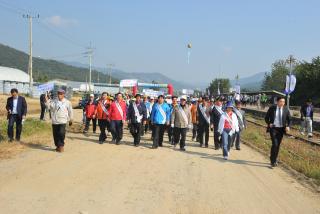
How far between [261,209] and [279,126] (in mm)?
4916

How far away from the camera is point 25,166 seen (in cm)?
991

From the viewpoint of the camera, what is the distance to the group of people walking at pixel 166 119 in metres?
12.0

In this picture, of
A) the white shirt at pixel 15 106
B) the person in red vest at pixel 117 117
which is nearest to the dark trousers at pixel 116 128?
the person in red vest at pixel 117 117

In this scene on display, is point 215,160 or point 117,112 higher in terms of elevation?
point 117,112

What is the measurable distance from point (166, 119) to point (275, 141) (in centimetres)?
428

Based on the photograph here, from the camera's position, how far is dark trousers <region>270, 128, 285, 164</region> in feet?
38.6

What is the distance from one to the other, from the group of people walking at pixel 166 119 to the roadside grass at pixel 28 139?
0.56 meters

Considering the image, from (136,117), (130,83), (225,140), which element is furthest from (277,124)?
(130,83)

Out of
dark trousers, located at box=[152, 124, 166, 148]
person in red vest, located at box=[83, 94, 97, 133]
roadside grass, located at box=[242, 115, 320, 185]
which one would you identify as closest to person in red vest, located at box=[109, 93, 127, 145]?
dark trousers, located at box=[152, 124, 166, 148]

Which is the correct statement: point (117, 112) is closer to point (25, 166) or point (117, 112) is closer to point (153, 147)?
point (153, 147)

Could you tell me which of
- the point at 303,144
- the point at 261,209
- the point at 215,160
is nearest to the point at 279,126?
the point at 215,160

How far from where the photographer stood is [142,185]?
852 cm

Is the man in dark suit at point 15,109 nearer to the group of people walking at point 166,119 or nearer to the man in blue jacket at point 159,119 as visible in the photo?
the group of people walking at point 166,119

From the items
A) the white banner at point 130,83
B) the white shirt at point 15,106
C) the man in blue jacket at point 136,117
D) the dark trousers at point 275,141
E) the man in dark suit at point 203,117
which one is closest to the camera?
the dark trousers at point 275,141
